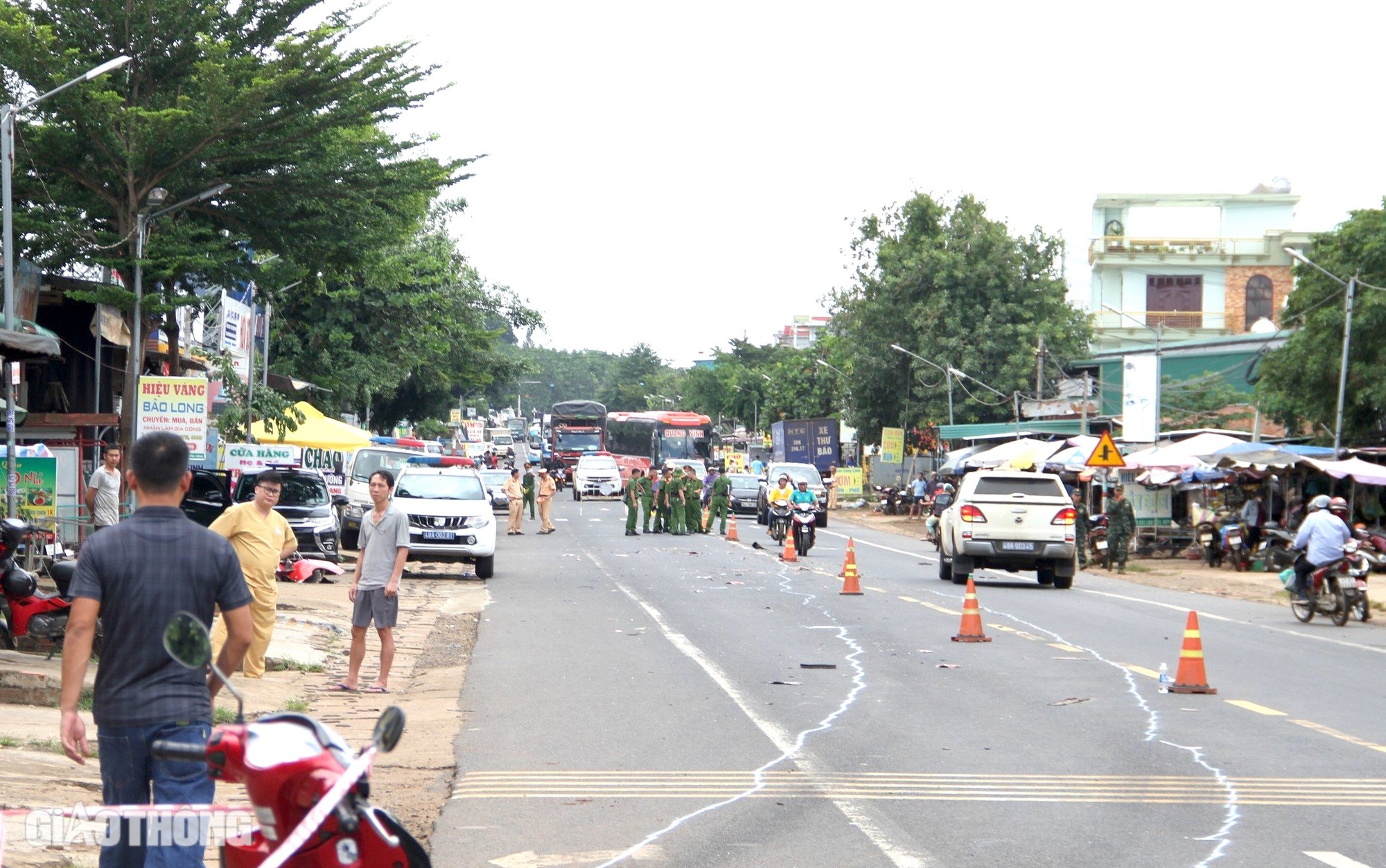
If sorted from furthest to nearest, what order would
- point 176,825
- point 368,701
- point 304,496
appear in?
point 304,496, point 368,701, point 176,825

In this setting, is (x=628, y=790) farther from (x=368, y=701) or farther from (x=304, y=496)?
(x=304, y=496)

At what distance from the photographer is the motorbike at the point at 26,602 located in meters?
12.4

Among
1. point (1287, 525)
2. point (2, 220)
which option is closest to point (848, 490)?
point (1287, 525)

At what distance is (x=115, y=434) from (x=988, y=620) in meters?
20.6

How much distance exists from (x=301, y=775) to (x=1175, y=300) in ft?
230

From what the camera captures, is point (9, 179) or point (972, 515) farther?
point (972, 515)

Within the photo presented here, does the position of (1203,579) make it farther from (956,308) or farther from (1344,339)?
(956,308)

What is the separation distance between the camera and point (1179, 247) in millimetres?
69500

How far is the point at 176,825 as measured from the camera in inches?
180

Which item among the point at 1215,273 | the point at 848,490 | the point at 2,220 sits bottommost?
the point at 848,490

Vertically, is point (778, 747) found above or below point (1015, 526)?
below

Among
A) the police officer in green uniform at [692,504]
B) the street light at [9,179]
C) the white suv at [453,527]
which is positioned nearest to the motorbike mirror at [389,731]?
the street light at [9,179]

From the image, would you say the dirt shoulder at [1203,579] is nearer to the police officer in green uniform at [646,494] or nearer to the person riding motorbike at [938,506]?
the person riding motorbike at [938,506]

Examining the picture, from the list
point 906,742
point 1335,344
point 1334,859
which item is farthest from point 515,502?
point 1334,859
